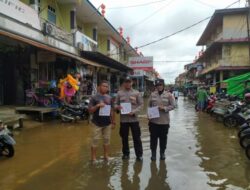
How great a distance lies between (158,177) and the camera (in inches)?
248

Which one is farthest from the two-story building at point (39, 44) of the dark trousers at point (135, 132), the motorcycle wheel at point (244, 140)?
the motorcycle wheel at point (244, 140)

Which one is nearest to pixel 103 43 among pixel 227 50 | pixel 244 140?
pixel 227 50

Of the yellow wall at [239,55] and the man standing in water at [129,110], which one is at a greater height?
the yellow wall at [239,55]

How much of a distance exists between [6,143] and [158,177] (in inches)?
135

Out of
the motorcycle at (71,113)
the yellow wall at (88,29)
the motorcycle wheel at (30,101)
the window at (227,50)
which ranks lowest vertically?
the motorcycle at (71,113)

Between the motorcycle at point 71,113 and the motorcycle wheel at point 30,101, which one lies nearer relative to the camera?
the motorcycle at point 71,113

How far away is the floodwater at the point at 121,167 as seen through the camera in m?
5.92

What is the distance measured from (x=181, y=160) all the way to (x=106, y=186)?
2.44 metres

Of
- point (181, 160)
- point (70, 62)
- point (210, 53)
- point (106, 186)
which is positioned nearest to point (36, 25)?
point (70, 62)

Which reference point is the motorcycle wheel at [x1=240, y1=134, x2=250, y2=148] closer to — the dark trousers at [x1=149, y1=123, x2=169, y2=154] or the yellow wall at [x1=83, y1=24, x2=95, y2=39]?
the dark trousers at [x1=149, y1=123, x2=169, y2=154]

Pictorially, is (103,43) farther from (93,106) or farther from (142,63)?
(93,106)

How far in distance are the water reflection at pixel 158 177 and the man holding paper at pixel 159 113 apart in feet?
1.49

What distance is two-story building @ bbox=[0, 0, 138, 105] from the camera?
46.1 feet

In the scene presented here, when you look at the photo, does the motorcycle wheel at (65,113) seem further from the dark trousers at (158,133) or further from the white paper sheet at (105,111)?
the dark trousers at (158,133)
